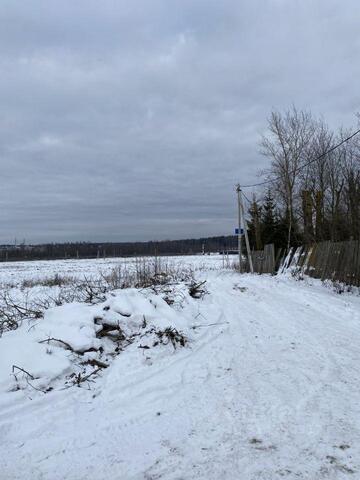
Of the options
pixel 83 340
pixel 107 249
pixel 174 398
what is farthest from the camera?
pixel 107 249

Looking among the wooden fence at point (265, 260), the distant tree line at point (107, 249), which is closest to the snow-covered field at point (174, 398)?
the wooden fence at point (265, 260)

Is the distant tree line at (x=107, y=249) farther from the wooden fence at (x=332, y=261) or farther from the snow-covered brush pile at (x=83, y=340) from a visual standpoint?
the snow-covered brush pile at (x=83, y=340)

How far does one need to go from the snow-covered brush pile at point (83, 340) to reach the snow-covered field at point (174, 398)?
24 millimetres

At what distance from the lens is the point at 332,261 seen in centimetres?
1722

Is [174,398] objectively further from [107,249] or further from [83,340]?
[107,249]

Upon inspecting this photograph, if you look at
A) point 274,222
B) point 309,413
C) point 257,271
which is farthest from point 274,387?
point 274,222

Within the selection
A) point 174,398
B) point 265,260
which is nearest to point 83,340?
point 174,398

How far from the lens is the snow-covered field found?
3705mm

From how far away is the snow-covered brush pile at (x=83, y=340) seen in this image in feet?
19.3

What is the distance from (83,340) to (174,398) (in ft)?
7.37

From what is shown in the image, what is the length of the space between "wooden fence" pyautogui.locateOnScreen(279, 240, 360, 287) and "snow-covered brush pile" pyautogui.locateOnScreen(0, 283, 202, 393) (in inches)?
323

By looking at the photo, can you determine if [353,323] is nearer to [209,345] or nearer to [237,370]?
[209,345]

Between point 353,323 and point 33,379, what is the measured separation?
679cm

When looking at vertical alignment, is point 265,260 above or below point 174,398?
above
